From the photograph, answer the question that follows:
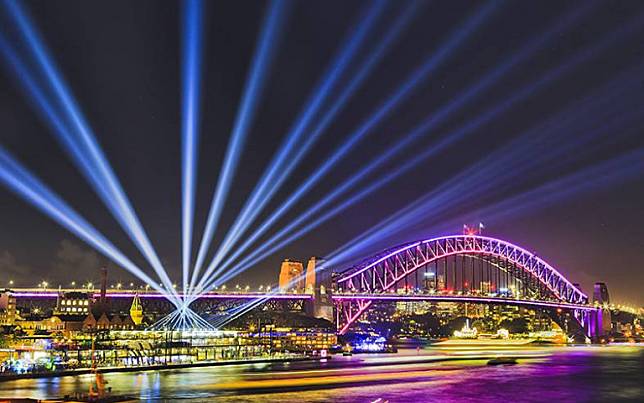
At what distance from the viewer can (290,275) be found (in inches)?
5153

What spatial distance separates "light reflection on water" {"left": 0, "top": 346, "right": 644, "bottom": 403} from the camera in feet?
116

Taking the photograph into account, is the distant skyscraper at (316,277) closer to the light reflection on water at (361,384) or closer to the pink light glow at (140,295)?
the pink light glow at (140,295)

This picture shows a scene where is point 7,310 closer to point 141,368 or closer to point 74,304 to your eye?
point 74,304

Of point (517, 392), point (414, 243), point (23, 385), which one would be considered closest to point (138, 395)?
point (23, 385)

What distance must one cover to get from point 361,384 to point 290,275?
291ft

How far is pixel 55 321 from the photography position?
93.6 meters

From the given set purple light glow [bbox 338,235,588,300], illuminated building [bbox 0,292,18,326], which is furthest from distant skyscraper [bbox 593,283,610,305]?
illuminated building [bbox 0,292,18,326]

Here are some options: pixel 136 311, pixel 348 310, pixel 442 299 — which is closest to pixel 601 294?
pixel 442 299

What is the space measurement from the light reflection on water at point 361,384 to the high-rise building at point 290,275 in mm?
65929

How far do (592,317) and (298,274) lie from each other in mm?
82815

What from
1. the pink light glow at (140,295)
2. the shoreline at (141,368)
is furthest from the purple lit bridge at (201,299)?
the shoreline at (141,368)

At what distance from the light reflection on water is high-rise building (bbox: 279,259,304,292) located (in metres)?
65.9

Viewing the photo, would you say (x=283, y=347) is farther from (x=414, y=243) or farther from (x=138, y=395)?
(x=414, y=243)

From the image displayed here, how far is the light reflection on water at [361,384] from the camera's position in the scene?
35.4 m
